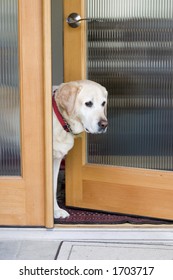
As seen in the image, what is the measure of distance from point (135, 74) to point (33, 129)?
27.6 inches

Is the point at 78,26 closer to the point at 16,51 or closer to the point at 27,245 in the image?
the point at 16,51

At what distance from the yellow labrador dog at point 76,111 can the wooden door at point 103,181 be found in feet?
0.50

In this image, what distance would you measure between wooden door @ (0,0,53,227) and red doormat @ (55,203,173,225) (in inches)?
8.7

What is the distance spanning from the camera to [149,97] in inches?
105

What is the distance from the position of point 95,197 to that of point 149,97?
715 millimetres

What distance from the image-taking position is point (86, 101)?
261 cm

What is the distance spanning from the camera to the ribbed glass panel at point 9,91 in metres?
2.46

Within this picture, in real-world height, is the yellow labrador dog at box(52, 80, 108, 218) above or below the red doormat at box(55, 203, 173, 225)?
above

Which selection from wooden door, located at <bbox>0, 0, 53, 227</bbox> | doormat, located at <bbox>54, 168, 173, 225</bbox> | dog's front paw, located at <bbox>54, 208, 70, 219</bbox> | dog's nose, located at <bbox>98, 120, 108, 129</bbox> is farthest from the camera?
dog's front paw, located at <bbox>54, 208, 70, 219</bbox>

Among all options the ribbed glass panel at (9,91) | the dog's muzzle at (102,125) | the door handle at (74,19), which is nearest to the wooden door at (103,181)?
the door handle at (74,19)

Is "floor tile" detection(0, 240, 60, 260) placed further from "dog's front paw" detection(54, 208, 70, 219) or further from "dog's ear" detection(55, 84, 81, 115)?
"dog's ear" detection(55, 84, 81, 115)

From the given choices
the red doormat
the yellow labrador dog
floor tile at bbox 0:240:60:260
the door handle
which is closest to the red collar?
the yellow labrador dog

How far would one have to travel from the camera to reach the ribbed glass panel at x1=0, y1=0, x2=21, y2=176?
2.46 metres

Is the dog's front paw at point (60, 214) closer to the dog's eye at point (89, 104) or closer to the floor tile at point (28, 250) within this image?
the floor tile at point (28, 250)
